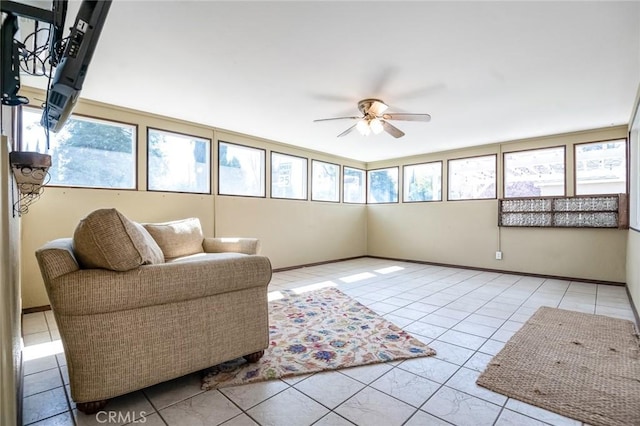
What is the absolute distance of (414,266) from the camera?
5992 mm

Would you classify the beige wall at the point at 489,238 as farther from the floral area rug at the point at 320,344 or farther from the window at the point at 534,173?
the floral area rug at the point at 320,344

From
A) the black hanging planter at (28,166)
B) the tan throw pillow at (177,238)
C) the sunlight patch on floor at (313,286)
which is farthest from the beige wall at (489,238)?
the black hanging planter at (28,166)

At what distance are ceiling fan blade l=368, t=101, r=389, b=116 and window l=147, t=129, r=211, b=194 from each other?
8.31ft

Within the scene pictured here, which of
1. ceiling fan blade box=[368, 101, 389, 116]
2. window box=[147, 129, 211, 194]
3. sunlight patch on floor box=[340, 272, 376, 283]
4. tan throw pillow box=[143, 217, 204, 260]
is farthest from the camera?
sunlight patch on floor box=[340, 272, 376, 283]

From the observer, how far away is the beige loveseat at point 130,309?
4.70 feet

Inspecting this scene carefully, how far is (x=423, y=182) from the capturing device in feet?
21.1

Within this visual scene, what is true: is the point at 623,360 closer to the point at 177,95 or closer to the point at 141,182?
the point at 177,95

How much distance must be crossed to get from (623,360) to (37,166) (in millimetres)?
3959

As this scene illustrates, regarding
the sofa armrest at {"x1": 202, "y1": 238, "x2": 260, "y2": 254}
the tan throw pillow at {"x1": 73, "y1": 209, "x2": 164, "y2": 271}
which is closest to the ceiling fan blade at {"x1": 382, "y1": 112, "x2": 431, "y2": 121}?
the sofa armrest at {"x1": 202, "y1": 238, "x2": 260, "y2": 254}

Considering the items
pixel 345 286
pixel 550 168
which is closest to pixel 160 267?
pixel 345 286

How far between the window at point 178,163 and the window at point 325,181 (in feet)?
7.38

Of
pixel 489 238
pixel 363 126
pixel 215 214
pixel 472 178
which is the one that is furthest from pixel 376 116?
pixel 489 238

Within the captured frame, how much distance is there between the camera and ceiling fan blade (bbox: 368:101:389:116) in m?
3.38

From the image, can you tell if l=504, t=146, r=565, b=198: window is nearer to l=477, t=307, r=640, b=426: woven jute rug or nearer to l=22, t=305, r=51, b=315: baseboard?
l=477, t=307, r=640, b=426: woven jute rug
